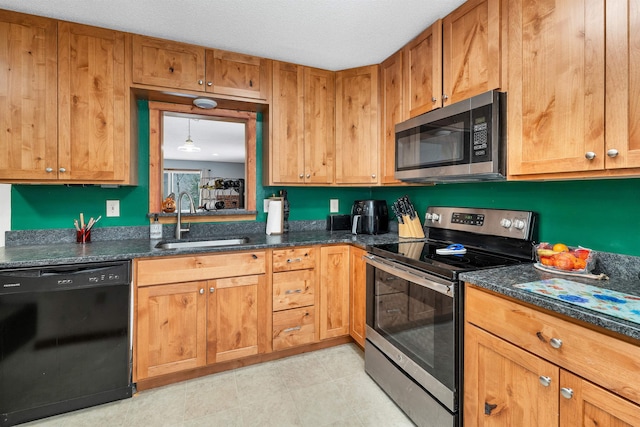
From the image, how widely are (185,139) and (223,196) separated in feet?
1.82

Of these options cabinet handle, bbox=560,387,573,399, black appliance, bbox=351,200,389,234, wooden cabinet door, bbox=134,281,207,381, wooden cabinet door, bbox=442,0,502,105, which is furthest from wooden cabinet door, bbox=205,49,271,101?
cabinet handle, bbox=560,387,573,399

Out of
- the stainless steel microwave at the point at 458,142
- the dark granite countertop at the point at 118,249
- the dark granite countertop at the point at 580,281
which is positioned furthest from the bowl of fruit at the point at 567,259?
the dark granite countertop at the point at 118,249

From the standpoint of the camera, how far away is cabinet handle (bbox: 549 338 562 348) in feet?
3.19

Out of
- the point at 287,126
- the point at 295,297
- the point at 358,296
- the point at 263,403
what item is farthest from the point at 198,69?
the point at 263,403

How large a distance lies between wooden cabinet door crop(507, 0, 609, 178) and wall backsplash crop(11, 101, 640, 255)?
0.36 metres

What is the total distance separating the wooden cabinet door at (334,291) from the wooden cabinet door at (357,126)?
63 cm

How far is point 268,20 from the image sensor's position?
184cm

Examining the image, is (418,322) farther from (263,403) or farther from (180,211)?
(180,211)

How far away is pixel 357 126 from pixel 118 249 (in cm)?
191

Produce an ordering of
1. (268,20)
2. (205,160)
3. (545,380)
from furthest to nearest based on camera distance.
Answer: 1. (205,160)
2. (268,20)
3. (545,380)

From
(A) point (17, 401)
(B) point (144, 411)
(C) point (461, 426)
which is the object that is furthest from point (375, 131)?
(A) point (17, 401)

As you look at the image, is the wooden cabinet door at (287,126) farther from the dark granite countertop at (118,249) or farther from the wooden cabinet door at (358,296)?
the wooden cabinet door at (358,296)

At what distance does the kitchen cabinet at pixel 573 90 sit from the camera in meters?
1.04

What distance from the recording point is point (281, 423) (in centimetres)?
163
